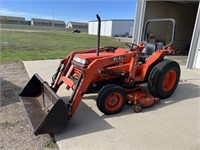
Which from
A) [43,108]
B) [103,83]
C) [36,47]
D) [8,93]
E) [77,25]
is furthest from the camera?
[77,25]

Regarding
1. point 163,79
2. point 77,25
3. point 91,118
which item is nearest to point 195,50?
point 163,79

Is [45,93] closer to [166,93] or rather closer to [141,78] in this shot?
[141,78]

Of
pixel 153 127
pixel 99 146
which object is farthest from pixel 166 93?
pixel 99 146

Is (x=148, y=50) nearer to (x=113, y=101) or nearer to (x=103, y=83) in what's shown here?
(x=103, y=83)

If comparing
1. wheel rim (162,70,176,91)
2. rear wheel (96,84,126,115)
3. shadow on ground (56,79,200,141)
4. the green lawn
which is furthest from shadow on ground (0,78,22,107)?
the green lawn

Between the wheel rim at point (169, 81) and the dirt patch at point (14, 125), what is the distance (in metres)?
2.70

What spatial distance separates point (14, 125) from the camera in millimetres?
2998

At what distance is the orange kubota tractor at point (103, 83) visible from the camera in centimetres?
290

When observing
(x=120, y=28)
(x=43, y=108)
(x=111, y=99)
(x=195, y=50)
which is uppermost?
(x=120, y=28)

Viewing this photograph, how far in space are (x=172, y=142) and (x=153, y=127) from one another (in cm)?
42

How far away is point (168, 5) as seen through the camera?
437 inches

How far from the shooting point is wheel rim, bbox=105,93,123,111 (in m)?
3.35

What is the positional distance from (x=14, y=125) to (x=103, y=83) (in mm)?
1636

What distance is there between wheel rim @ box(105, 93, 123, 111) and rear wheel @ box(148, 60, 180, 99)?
0.83 m
